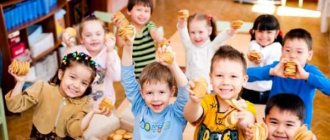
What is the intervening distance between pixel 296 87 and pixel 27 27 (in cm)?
279

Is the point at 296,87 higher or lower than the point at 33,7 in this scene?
lower

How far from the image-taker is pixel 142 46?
3.28 metres

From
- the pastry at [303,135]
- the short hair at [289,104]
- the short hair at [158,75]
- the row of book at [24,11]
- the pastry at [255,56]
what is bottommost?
the pastry at [303,135]

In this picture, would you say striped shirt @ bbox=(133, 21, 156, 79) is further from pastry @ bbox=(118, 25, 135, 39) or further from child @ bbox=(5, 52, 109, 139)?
pastry @ bbox=(118, 25, 135, 39)

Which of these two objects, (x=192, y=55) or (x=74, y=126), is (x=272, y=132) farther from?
(x=192, y=55)

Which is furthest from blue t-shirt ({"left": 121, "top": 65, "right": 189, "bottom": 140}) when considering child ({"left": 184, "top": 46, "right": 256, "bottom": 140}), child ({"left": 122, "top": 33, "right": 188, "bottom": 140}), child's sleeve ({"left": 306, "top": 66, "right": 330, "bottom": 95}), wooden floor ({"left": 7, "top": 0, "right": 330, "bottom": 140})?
wooden floor ({"left": 7, "top": 0, "right": 330, "bottom": 140})

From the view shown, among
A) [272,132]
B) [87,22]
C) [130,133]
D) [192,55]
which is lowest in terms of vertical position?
[130,133]

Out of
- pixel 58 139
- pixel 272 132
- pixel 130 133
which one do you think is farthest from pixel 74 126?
pixel 272 132

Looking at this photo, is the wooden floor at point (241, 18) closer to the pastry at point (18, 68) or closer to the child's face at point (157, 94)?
the pastry at point (18, 68)

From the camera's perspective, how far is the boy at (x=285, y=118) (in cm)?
214

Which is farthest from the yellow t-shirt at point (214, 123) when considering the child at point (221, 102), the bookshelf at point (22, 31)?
the bookshelf at point (22, 31)

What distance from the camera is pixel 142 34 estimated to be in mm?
3275

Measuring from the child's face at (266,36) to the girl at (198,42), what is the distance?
0.30 m

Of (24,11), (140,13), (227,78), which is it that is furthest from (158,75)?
(24,11)
